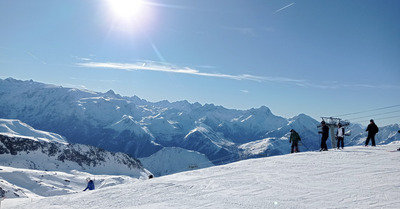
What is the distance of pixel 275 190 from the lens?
11.4 meters

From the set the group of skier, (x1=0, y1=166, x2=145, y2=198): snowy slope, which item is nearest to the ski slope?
the group of skier

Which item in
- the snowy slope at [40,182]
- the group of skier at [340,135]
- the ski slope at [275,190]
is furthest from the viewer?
the snowy slope at [40,182]

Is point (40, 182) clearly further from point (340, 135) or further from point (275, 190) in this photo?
point (275, 190)

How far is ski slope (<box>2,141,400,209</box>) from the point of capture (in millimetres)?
9781

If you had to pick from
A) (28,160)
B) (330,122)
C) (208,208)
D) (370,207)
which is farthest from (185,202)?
(28,160)

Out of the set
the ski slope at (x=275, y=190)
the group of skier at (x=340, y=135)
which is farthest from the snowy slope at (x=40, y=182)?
the ski slope at (x=275, y=190)

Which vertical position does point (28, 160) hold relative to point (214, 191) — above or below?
below

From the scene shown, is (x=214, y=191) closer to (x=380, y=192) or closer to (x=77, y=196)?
(x=380, y=192)

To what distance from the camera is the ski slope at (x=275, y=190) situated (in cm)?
978

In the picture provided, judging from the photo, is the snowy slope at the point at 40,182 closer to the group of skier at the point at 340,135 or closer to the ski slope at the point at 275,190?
the group of skier at the point at 340,135

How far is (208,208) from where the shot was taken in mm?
9734

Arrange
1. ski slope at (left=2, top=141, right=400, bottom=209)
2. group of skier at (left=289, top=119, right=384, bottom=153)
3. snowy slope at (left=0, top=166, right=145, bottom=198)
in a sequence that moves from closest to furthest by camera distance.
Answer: ski slope at (left=2, top=141, right=400, bottom=209) → group of skier at (left=289, top=119, right=384, bottom=153) → snowy slope at (left=0, top=166, right=145, bottom=198)

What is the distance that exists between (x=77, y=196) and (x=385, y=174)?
14.4m

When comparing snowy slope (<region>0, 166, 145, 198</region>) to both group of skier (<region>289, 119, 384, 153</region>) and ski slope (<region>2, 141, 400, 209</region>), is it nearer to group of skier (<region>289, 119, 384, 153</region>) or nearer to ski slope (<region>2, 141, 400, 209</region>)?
group of skier (<region>289, 119, 384, 153</region>)
